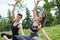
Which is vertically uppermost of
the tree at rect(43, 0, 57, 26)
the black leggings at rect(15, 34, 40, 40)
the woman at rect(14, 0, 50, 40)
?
the woman at rect(14, 0, 50, 40)

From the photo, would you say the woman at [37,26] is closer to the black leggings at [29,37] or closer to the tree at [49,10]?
the black leggings at [29,37]

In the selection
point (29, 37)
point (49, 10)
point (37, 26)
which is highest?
point (37, 26)

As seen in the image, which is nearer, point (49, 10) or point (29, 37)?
point (29, 37)

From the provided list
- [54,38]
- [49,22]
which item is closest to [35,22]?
[54,38]

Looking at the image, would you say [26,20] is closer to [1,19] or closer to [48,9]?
[48,9]

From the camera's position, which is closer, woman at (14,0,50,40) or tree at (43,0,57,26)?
woman at (14,0,50,40)

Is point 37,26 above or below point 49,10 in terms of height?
above

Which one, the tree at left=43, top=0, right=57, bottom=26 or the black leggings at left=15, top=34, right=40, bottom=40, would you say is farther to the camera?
the tree at left=43, top=0, right=57, bottom=26

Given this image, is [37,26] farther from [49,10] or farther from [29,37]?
[49,10]

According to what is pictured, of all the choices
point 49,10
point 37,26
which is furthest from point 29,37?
point 49,10

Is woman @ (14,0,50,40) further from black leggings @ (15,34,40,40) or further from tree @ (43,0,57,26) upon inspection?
tree @ (43,0,57,26)

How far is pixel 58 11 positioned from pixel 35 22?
43121 millimetres

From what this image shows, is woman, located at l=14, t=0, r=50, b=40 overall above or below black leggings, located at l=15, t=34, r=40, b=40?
above

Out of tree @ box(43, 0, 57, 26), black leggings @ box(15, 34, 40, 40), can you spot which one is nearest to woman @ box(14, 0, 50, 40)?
black leggings @ box(15, 34, 40, 40)
